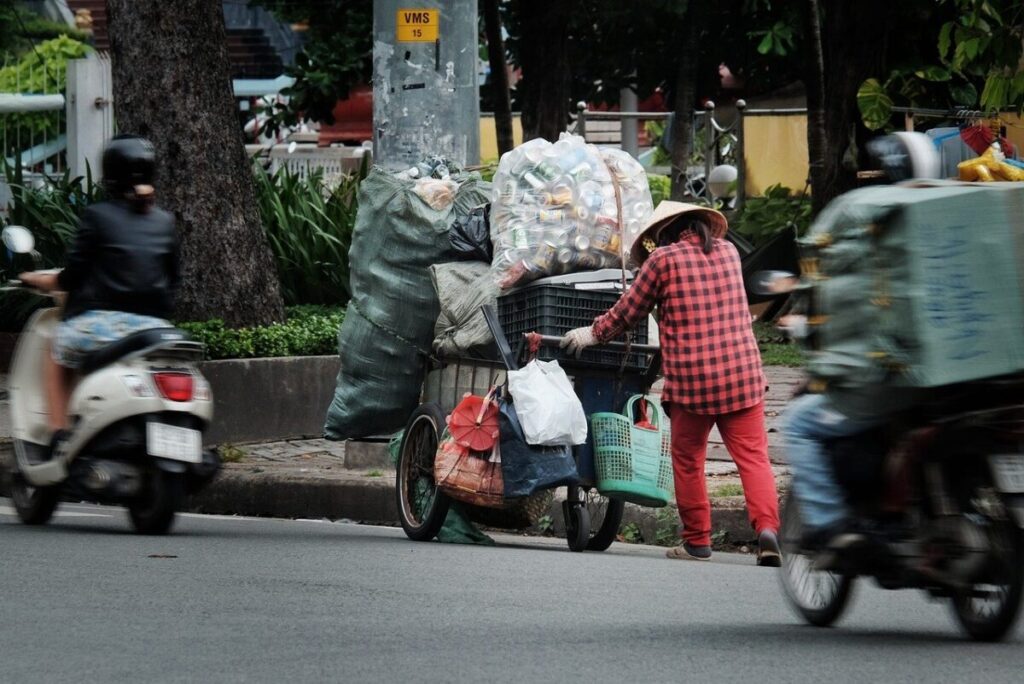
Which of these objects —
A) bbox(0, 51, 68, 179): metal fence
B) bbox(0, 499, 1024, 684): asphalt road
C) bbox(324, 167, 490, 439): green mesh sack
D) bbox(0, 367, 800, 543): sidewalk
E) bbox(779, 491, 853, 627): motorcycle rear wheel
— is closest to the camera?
bbox(0, 499, 1024, 684): asphalt road

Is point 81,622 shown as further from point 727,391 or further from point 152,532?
point 727,391

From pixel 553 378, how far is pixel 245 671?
123 inches

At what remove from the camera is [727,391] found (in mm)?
8102

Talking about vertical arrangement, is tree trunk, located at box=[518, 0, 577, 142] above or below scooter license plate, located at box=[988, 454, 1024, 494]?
above

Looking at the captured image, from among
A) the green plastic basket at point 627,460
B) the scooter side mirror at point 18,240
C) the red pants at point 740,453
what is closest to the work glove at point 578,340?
the green plastic basket at point 627,460

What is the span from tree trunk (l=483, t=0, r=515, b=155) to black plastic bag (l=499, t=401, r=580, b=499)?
9.80 meters

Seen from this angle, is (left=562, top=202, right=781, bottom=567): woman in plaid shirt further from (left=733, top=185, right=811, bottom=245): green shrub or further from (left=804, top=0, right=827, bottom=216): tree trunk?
(left=733, top=185, right=811, bottom=245): green shrub

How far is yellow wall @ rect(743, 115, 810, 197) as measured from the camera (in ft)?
82.2

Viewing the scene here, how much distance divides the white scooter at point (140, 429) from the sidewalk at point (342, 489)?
5.83 ft

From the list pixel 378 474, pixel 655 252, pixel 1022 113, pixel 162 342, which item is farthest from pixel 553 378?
pixel 1022 113

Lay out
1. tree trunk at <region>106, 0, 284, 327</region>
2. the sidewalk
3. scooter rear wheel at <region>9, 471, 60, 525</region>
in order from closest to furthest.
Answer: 1. scooter rear wheel at <region>9, 471, 60, 525</region>
2. the sidewalk
3. tree trunk at <region>106, 0, 284, 327</region>

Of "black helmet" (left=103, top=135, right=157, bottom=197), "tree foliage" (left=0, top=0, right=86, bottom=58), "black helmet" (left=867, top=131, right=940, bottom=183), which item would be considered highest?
"tree foliage" (left=0, top=0, right=86, bottom=58)

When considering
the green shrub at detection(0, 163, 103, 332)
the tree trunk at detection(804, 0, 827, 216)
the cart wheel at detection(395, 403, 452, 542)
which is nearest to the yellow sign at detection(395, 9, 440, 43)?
the cart wheel at detection(395, 403, 452, 542)

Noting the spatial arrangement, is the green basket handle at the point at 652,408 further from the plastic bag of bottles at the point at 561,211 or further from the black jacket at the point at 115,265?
the black jacket at the point at 115,265
